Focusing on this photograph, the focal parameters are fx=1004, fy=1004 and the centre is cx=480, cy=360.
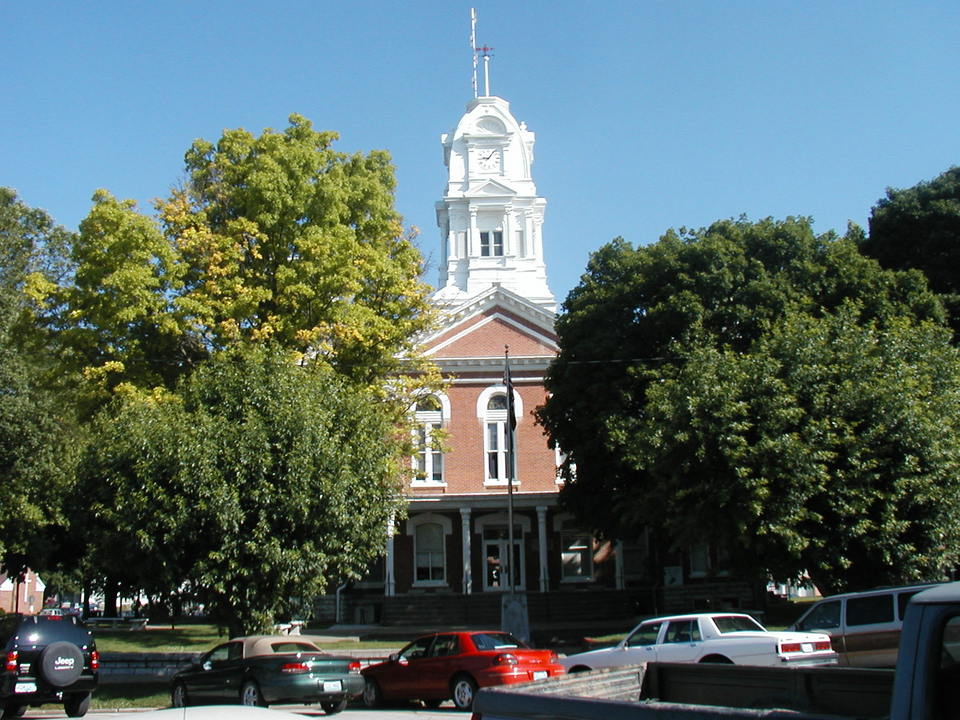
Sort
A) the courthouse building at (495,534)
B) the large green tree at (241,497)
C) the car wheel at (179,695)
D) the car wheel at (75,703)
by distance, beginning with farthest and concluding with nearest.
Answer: the courthouse building at (495,534)
the large green tree at (241,497)
the car wheel at (179,695)
the car wheel at (75,703)

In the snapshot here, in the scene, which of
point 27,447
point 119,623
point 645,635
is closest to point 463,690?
point 645,635

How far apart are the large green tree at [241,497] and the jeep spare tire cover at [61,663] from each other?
337cm

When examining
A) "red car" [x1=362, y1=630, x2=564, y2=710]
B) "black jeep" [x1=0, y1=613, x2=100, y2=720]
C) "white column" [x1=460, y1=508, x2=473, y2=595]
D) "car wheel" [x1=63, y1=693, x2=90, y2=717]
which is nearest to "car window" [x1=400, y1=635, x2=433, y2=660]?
"red car" [x1=362, y1=630, x2=564, y2=710]

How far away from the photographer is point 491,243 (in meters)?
57.6

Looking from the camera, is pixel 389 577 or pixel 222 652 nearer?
pixel 222 652

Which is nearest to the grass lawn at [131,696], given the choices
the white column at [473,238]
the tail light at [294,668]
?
the tail light at [294,668]

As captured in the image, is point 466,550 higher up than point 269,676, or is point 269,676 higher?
point 466,550

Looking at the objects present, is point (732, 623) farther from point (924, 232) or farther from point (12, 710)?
point (924, 232)

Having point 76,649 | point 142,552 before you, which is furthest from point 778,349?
point 76,649

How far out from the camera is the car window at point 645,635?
1820 cm

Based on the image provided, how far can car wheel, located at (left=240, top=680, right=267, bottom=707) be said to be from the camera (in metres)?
16.3

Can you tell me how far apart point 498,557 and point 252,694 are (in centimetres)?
2507

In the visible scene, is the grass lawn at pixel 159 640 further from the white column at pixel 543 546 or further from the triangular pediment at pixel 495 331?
the triangular pediment at pixel 495 331

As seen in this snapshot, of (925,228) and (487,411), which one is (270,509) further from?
(925,228)
